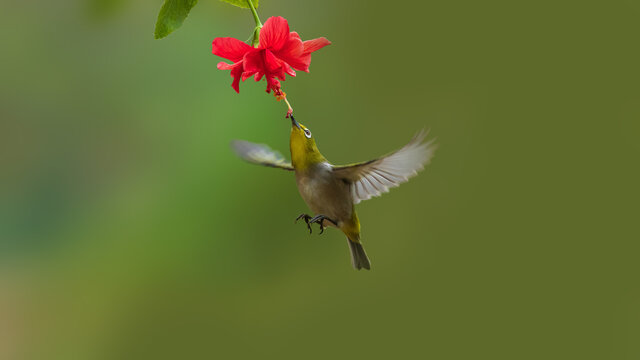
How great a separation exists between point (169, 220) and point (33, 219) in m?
0.46

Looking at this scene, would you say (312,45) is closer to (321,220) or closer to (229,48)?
(229,48)

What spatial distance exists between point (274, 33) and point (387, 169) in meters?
0.25

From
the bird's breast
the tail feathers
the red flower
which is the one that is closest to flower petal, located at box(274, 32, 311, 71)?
the red flower

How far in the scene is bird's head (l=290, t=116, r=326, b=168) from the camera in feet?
2.37

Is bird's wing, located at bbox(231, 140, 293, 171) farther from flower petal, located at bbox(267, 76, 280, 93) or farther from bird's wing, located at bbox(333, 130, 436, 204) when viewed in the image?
flower petal, located at bbox(267, 76, 280, 93)

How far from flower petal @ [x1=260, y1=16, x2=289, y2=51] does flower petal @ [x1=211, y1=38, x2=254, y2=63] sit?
2cm

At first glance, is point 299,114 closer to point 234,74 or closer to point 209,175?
point 209,175

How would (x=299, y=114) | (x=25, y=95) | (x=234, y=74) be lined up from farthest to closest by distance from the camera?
(x=299, y=114), (x=25, y=95), (x=234, y=74)

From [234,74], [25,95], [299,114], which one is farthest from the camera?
[299,114]

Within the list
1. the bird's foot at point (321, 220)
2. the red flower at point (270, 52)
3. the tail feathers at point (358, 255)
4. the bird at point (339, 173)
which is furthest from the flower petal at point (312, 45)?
the tail feathers at point (358, 255)

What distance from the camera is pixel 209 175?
2.05 metres

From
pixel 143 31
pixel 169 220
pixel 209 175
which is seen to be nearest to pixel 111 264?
pixel 169 220

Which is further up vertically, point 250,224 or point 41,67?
point 41,67

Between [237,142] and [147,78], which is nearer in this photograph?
[237,142]
